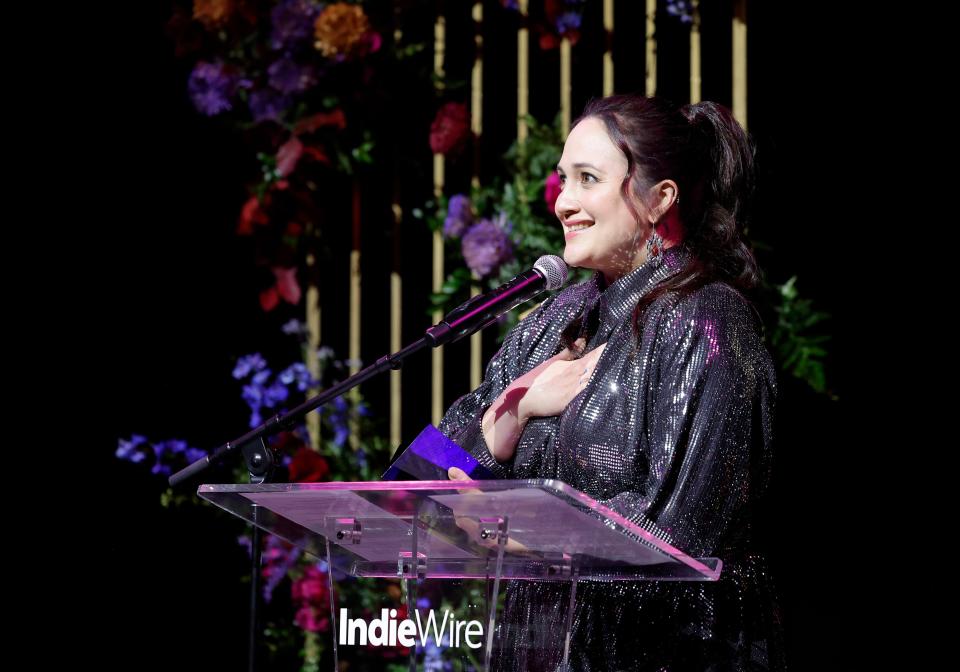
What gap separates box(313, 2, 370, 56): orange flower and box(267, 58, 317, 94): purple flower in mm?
100

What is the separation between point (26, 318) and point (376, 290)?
992mm

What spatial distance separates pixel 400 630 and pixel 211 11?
245cm

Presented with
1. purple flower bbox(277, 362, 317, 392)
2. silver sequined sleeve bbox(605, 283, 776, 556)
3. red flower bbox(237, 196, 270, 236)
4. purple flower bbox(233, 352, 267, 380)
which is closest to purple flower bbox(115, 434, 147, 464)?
purple flower bbox(233, 352, 267, 380)

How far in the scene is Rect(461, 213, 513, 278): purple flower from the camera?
3207 mm

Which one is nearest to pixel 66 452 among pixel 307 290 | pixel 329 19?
pixel 307 290

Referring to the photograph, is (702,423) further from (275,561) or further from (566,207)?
(275,561)

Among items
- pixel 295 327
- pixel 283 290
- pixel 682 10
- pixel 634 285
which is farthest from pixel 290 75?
pixel 634 285

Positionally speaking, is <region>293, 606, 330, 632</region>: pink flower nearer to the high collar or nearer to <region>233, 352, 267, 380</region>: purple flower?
<region>233, 352, 267, 380</region>: purple flower

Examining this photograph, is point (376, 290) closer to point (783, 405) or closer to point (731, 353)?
point (783, 405)

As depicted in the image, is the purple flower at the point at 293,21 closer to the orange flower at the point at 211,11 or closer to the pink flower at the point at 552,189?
the orange flower at the point at 211,11

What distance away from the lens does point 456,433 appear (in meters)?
2.13

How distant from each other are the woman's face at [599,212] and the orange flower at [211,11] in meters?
1.78

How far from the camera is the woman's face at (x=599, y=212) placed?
2.00m

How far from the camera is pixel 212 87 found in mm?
3492
